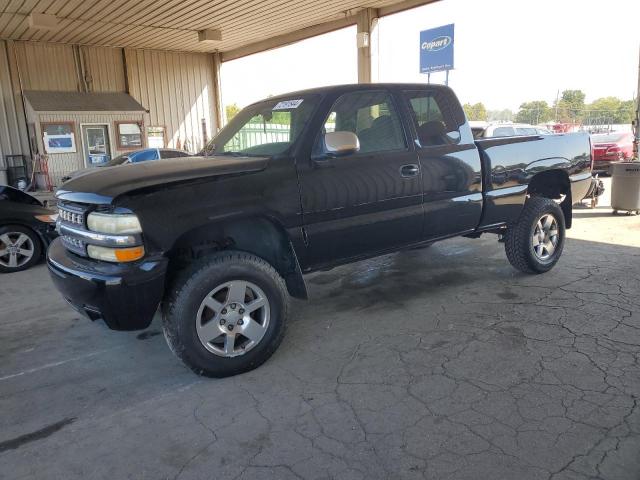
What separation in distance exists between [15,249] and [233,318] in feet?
15.6

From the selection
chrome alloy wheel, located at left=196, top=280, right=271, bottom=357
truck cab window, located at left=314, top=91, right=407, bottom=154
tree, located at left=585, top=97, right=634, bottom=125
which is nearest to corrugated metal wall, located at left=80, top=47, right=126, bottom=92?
truck cab window, located at left=314, top=91, right=407, bottom=154

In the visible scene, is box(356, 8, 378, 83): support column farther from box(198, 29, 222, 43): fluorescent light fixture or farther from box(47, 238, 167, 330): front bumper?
box(47, 238, 167, 330): front bumper

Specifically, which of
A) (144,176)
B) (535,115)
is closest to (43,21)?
(144,176)

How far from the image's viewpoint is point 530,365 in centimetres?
344

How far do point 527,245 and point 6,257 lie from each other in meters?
6.52

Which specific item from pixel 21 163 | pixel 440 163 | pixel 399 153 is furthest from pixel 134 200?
pixel 21 163

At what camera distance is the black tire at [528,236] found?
525cm

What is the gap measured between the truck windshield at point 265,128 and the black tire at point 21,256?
3.62 m

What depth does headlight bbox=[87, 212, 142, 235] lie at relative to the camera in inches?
120

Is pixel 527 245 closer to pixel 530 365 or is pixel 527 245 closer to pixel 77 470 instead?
pixel 530 365

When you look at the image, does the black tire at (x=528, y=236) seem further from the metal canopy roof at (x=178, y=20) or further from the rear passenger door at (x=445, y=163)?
the metal canopy roof at (x=178, y=20)

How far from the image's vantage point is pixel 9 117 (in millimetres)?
16219

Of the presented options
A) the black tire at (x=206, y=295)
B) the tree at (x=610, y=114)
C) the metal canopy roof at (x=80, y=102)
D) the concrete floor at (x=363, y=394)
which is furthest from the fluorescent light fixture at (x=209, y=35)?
the tree at (x=610, y=114)

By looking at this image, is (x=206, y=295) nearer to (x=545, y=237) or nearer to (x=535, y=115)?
(x=545, y=237)
